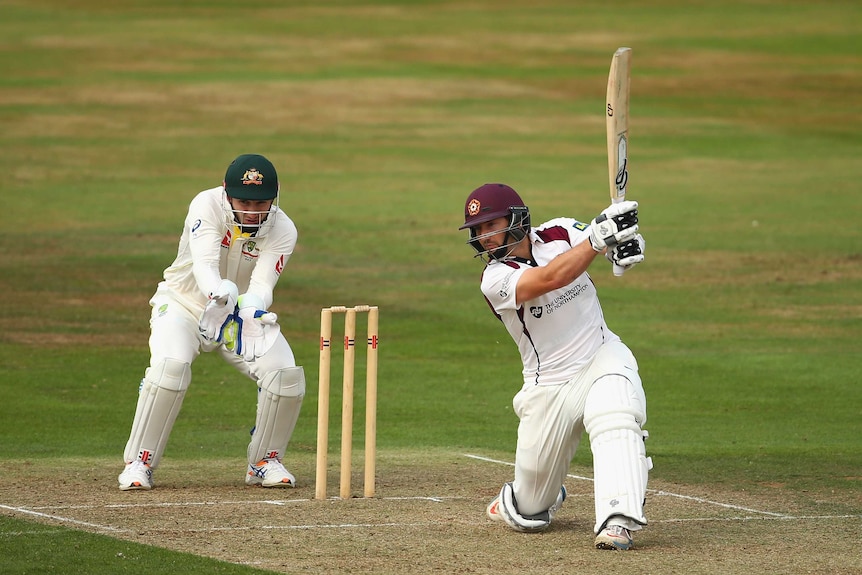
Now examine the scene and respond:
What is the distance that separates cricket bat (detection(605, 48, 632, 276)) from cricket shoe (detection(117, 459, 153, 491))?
286cm

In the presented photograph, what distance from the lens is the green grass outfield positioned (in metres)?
10.5

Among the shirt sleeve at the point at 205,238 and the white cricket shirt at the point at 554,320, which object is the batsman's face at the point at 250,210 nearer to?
the shirt sleeve at the point at 205,238

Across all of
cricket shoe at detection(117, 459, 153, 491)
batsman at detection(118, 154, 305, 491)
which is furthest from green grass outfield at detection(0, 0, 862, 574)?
batsman at detection(118, 154, 305, 491)

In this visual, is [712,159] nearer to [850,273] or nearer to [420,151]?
[420,151]

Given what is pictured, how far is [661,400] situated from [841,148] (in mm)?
16601

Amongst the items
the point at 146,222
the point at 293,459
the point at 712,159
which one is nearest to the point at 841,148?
the point at 712,159

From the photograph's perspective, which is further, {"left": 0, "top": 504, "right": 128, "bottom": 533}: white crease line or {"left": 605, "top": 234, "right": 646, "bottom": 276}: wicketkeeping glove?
{"left": 0, "top": 504, "right": 128, "bottom": 533}: white crease line

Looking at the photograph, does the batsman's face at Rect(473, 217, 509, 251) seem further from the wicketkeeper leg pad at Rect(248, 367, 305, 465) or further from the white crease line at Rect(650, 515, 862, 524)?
the wicketkeeper leg pad at Rect(248, 367, 305, 465)

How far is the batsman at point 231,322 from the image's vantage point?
782cm

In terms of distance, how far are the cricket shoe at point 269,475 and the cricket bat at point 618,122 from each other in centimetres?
238

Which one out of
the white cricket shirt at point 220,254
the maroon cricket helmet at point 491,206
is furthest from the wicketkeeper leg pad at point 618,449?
the white cricket shirt at point 220,254

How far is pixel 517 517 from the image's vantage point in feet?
22.4

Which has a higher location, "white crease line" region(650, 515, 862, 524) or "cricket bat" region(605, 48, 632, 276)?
"cricket bat" region(605, 48, 632, 276)

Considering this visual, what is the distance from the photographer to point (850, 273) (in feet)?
54.9
